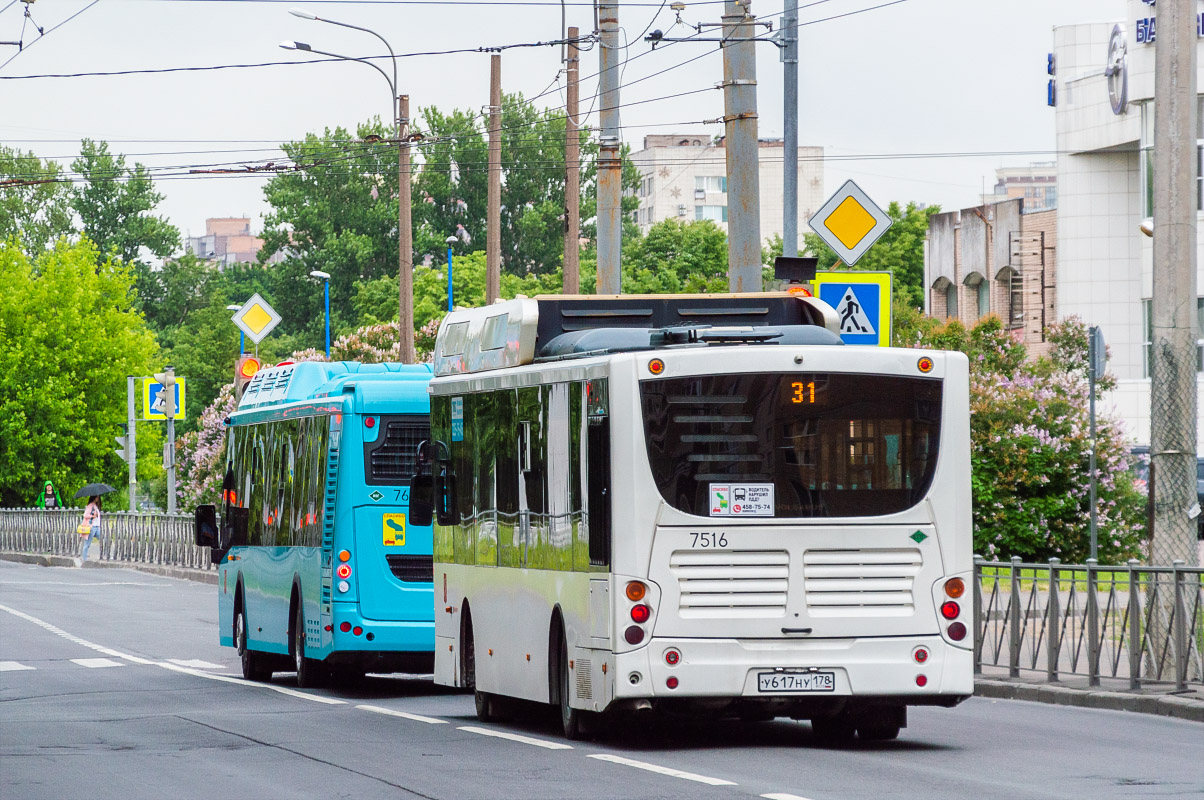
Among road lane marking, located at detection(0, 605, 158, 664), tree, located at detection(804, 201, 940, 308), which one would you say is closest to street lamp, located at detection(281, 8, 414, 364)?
road lane marking, located at detection(0, 605, 158, 664)

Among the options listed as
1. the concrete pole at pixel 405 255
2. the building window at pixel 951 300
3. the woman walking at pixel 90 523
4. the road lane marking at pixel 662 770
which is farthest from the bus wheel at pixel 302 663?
the building window at pixel 951 300

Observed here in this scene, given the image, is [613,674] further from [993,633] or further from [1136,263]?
[1136,263]

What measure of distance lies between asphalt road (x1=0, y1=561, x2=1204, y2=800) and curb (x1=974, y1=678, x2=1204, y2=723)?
0.23 meters

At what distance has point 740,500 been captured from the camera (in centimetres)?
1290

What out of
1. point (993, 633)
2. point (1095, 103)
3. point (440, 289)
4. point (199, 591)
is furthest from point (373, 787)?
point (440, 289)

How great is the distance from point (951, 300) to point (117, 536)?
29.2 meters

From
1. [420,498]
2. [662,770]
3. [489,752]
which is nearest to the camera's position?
[662,770]

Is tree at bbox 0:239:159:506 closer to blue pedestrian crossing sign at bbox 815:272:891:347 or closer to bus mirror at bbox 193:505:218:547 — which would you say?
bus mirror at bbox 193:505:218:547

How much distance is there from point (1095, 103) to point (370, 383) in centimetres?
3931

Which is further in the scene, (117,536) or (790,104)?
(117,536)

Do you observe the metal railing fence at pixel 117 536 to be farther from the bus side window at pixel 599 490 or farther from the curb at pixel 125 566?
the bus side window at pixel 599 490

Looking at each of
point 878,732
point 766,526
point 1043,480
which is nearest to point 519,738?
point 878,732

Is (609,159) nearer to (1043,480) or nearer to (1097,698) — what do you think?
(1043,480)

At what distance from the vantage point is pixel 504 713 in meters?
16.1
